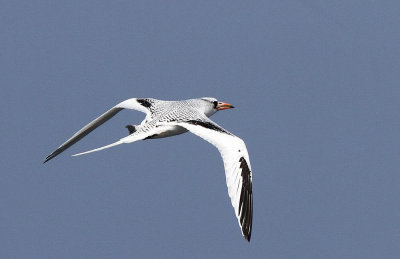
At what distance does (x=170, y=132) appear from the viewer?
1281 centimetres

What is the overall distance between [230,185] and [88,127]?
502 cm

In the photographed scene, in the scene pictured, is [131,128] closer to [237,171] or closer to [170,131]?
[170,131]

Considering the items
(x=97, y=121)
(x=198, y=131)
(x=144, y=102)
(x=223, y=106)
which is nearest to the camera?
(x=198, y=131)

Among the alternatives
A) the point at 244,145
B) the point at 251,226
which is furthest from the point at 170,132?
the point at 251,226

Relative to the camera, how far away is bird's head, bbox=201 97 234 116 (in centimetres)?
1483

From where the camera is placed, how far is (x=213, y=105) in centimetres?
1512

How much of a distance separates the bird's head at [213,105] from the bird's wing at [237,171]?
305 centimetres

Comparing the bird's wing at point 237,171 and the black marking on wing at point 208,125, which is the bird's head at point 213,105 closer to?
the black marking on wing at point 208,125

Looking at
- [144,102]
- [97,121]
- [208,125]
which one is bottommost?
[208,125]

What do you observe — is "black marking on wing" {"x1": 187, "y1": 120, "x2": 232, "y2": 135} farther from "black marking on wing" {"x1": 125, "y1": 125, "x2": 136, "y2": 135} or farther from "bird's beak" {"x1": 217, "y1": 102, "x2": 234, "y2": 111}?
"bird's beak" {"x1": 217, "y1": 102, "x2": 234, "y2": 111}

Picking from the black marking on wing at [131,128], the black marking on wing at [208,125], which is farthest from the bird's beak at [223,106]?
the black marking on wing at [131,128]

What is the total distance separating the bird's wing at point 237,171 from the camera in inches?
424

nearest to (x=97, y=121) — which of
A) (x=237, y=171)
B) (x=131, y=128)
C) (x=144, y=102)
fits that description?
(x=144, y=102)

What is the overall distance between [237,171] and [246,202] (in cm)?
54
